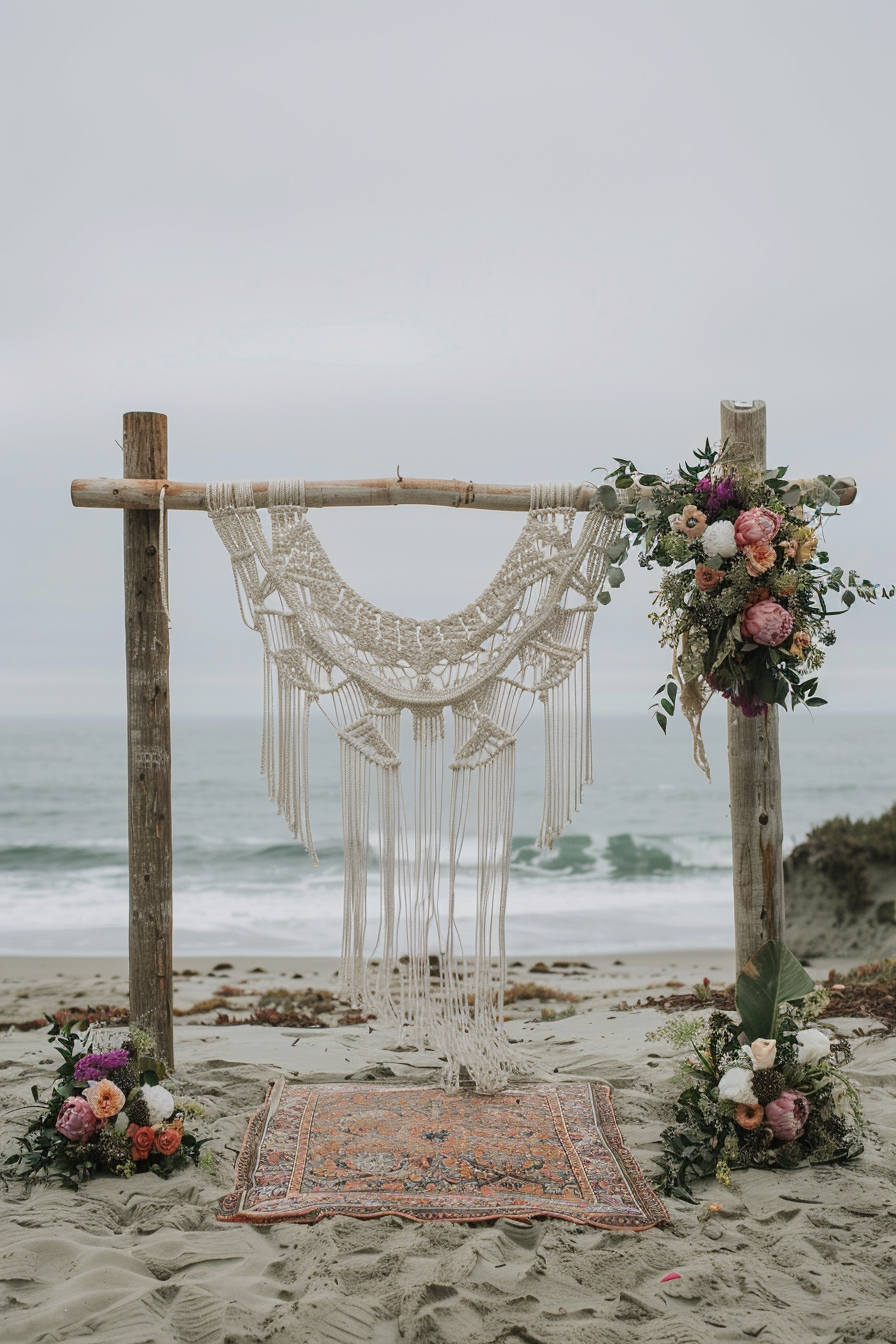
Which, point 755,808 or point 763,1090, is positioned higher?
point 755,808

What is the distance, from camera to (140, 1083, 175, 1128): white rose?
2637mm

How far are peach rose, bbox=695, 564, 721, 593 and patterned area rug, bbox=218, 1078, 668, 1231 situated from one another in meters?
1.51

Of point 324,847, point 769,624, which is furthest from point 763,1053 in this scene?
point 324,847

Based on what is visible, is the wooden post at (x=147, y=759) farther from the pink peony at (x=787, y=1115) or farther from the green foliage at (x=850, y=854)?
the green foliage at (x=850, y=854)

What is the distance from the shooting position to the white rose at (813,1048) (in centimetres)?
266

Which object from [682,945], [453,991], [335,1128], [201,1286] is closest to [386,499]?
[453,991]

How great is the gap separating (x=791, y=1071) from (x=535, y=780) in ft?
52.4

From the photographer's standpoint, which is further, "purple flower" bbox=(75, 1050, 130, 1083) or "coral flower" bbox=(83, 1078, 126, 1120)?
Answer: "purple flower" bbox=(75, 1050, 130, 1083)

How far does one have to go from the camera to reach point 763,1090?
262 cm

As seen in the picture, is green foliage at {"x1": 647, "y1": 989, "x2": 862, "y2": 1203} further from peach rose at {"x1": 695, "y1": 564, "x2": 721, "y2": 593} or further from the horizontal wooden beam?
the horizontal wooden beam

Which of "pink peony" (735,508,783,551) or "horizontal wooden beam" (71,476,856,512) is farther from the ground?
"horizontal wooden beam" (71,476,856,512)

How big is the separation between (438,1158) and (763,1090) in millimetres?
854

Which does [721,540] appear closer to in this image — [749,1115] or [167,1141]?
[749,1115]

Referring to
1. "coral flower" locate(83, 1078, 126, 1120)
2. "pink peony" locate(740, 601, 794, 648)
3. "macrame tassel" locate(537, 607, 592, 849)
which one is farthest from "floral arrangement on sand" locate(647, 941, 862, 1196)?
"coral flower" locate(83, 1078, 126, 1120)
